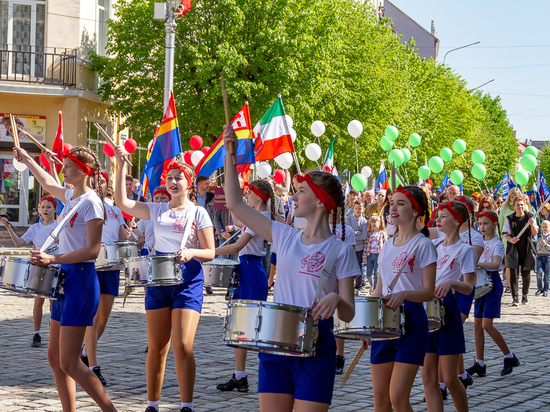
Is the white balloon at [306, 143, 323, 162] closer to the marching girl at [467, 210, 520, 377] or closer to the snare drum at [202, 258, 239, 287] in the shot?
the marching girl at [467, 210, 520, 377]

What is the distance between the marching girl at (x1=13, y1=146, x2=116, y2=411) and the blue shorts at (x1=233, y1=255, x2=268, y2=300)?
7.22 feet

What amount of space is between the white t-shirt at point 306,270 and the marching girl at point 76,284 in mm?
1723

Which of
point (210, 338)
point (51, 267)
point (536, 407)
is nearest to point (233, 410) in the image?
point (51, 267)

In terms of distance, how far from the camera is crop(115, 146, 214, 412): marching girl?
6242mm

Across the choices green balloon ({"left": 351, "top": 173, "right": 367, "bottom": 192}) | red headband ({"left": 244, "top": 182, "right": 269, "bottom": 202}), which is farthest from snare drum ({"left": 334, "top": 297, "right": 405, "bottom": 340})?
green balloon ({"left": 351, "top": 173, "right": 367, "bottom": 192})

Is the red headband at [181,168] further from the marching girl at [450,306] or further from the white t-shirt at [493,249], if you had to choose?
the white t-shirt at [493,249]

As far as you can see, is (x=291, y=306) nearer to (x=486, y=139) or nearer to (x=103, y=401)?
(x=103, y=401)

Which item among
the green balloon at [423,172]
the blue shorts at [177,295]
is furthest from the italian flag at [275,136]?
the green balloon at [423,172]

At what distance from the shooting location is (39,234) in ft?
31.8

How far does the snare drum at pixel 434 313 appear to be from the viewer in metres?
5.55

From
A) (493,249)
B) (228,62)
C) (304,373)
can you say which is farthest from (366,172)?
(304,373)

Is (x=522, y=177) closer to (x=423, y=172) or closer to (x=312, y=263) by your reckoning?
(x=423, y=172)

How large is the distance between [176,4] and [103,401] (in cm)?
1636

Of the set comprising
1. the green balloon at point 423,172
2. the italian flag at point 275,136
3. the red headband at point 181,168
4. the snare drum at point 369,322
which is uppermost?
the green balloon at point 423,172
